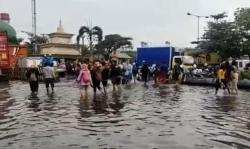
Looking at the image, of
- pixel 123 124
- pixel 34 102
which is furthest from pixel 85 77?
pixel 123 124

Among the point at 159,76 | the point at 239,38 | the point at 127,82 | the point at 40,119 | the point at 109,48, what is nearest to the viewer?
the point at 40,119

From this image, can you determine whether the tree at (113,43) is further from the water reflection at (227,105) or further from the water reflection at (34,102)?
the water reflection at (227,105)

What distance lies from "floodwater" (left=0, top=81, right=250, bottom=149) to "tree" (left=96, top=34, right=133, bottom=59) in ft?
203

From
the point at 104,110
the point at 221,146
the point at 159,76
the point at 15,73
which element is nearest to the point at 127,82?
the point at 159,76

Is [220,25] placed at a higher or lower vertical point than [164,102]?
higher

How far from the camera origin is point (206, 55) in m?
59.2

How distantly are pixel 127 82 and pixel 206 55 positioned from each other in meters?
28.1

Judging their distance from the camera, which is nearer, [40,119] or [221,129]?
[221,129]

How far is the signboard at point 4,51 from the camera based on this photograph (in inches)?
1433

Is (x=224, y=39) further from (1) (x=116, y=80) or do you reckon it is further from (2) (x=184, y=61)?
(1) (x=116, y=80)

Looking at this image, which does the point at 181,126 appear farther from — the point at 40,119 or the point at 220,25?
the point at 220,25

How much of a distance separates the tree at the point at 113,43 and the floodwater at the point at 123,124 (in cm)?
6189

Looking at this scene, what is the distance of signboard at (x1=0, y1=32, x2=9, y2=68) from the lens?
36.4 meters

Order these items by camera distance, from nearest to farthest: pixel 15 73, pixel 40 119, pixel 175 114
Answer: pixel 40 119, pixel 175 114, pixel 15 73
